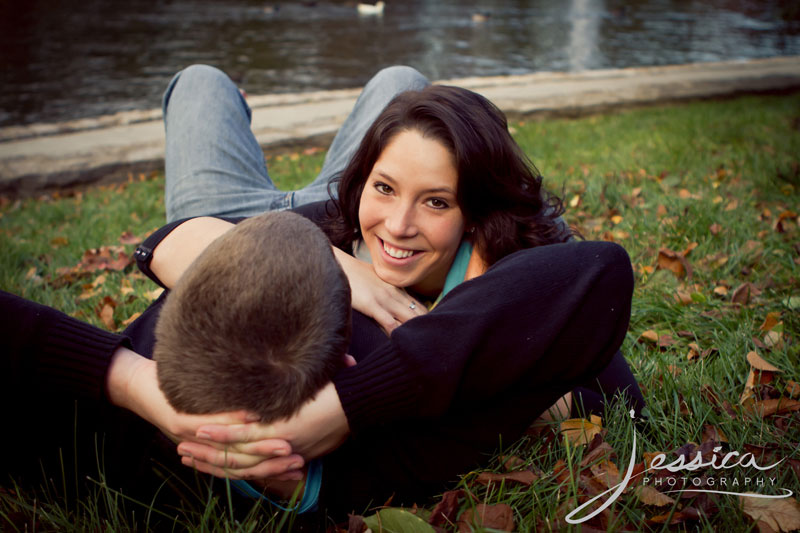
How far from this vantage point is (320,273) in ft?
3.78

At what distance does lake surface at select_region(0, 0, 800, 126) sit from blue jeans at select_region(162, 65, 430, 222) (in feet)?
21.4

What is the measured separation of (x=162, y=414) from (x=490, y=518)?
81 centimetres

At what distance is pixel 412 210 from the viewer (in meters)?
1.99

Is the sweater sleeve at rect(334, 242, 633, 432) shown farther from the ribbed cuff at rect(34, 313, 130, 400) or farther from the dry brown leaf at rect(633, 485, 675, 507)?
the ribbed cuff at rect(34, 313, 130, 400)

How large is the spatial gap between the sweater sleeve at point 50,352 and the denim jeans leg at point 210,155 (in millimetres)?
1516

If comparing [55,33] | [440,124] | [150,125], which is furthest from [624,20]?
[440,124]

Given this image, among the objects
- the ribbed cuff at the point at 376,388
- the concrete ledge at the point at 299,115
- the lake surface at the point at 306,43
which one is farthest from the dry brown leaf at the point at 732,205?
the lake surface at the point at 306,43

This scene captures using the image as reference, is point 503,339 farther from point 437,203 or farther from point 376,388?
point 437,203

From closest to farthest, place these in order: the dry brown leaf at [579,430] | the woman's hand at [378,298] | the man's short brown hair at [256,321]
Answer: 1. the man's short brown hair at [256,321]
2. the dry brown leaf at [579,430]
3. the woman's hand at [378,298]

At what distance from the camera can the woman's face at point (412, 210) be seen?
198 centimetres

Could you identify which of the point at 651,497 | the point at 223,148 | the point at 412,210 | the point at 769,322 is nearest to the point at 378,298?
the point at 412,210

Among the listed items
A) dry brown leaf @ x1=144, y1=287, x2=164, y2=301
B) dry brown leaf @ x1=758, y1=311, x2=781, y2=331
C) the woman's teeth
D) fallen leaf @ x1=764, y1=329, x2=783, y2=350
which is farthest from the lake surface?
dry brown leaf @ x1=144, y1=287, x2=164, y2=301

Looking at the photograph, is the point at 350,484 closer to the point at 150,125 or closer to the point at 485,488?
the point at 485,488

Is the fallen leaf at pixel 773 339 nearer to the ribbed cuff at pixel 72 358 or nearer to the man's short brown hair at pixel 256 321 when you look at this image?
the man's short brown hair at pixel 256 321
